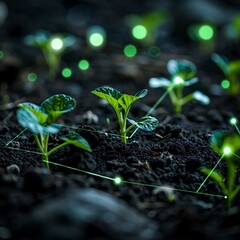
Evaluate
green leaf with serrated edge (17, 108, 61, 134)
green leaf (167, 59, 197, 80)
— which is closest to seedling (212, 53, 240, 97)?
green leaf (167, 59, 197, 80)

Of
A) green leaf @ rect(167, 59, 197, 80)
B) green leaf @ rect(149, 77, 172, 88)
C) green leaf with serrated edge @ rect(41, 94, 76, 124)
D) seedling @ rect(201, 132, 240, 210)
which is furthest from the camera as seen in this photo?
green leaf @ rect(167, 59, 197, 80)

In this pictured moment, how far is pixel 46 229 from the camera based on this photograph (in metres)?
1.14

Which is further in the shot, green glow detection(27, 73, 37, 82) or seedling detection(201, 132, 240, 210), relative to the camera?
green glow detection(27, 73, 37, 82)

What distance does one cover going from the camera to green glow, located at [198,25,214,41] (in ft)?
11.8

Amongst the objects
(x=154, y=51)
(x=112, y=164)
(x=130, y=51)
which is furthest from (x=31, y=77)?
(x=112, y=164)

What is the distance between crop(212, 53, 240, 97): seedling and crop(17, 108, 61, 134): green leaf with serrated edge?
1261 mm

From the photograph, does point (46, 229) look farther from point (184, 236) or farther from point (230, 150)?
point (230, 150)

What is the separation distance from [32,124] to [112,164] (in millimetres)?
338

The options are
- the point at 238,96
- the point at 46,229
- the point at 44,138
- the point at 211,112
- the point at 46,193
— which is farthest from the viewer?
the point at 238,96

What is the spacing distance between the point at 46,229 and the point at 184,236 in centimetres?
35

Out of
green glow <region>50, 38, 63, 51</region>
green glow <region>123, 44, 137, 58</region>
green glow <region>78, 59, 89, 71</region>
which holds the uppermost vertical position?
green glow <region>123, 44, 137, 58</region>

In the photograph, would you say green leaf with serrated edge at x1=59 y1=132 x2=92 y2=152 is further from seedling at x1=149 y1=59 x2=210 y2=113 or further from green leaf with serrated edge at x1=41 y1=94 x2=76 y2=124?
seedling at x1=149 y1=59 x2=210 y2=113

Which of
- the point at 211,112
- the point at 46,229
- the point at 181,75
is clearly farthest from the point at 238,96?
the point at 46,229

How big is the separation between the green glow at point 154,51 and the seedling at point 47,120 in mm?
1872
